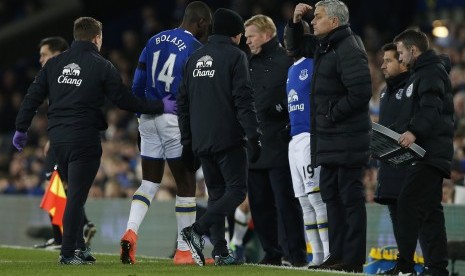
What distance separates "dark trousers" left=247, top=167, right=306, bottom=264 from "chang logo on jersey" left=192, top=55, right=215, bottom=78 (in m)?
1.37

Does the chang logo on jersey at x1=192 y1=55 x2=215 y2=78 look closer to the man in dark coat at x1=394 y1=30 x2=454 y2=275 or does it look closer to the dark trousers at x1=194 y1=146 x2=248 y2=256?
the dark trousers at x1=194 y1=146 x2=248 y2=256

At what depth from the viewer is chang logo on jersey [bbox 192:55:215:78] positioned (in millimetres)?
9500

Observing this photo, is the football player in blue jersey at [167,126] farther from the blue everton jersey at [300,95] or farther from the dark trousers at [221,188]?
the blue everton jersey at [300,95]

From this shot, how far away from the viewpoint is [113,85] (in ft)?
32.2

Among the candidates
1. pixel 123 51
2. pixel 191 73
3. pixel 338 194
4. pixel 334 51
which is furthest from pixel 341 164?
pixel 123 51

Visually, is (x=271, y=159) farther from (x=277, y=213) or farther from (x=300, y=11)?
(x=300, y=11)

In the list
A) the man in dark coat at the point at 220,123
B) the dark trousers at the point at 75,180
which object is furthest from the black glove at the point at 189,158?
the dark trousers at the point at 75,180

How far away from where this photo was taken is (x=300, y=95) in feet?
33.1

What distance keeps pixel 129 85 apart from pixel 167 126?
39.7 ft

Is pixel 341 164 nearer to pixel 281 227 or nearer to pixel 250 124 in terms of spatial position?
pixel 250 124

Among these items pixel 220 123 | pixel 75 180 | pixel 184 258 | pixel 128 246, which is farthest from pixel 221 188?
pixel 75 180

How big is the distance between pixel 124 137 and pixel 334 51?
1131 centimetres

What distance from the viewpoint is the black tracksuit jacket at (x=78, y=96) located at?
31.9 feet

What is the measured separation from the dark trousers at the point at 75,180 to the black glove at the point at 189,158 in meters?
0.72
